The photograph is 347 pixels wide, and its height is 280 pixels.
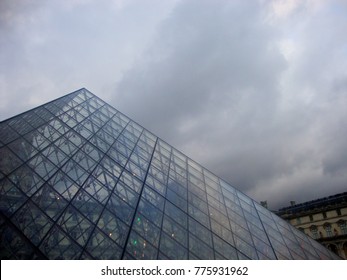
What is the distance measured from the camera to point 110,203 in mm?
8719

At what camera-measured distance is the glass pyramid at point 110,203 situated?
6656mm

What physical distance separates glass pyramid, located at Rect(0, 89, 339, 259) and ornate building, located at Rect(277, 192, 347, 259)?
35111 millimetres

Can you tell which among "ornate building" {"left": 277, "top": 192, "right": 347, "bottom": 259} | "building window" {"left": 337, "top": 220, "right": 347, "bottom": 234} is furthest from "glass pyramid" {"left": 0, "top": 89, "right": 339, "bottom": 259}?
"building window" {"left": 337, "top": 220, "right": 347, "bottom": 234}

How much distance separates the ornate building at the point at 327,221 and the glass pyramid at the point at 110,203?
3511cm

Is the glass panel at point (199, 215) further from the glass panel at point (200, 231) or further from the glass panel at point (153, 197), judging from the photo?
the glass panel at point (153, 197)

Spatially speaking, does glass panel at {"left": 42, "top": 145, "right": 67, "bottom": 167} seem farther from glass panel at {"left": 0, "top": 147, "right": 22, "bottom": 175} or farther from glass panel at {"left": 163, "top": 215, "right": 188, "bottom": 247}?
glass panel at {"left": 163, "top": 215, "right": 188, "bottom": 247}

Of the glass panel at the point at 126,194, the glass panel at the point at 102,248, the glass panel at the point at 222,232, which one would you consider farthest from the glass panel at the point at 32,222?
the glass panel at the point at 222,232

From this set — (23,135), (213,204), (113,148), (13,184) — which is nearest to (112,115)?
(113,148)

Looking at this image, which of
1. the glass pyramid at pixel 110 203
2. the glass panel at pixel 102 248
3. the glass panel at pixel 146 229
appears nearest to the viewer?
the glass panel at pixel 102 248

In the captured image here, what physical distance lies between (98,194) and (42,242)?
2878 millimetres

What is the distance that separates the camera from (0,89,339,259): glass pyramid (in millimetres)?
6656

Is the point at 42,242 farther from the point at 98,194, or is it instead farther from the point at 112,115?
the point at 112,115

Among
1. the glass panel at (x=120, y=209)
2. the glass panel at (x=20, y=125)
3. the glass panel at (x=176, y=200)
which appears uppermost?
the glass panel at (x=20, y=125)

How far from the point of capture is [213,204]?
13.2 meters
